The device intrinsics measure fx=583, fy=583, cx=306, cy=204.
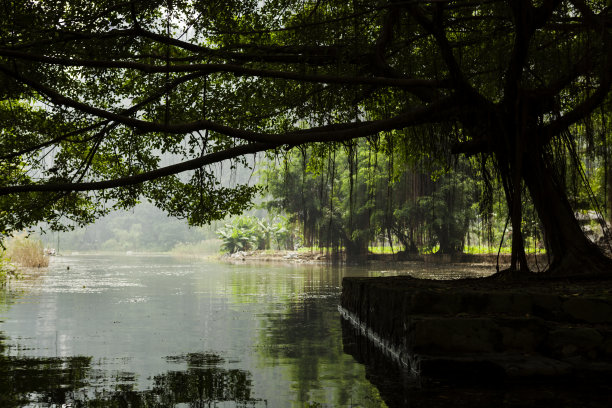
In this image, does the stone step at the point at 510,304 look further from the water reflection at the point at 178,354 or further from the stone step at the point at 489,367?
the water reflection at the point at 178,354

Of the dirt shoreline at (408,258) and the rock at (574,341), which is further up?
the rock at (574,341)

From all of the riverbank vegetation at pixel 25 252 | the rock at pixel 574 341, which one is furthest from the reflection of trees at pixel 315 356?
the riverbank vegetation at pixel 25 252

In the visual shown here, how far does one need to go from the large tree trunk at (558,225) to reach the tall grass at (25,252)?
2287 cm

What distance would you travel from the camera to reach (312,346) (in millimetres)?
8055

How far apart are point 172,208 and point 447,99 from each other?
757cm

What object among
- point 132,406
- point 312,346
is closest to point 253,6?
point 312,346

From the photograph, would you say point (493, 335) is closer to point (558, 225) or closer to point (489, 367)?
point (489, 367)

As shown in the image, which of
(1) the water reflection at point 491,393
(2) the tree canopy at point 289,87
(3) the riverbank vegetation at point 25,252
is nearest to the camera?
(1) the water reflection at point 491,393

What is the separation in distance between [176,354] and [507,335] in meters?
4.03

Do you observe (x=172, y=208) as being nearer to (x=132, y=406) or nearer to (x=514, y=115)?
(x=514, y=115)

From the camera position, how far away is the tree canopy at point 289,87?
24.6ft

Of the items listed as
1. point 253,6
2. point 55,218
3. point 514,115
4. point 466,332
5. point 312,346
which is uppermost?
point 253,6

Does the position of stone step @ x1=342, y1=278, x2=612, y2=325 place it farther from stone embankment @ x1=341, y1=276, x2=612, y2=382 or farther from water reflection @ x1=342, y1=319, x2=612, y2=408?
water reflection @ x1=342, y1=319, x2=612, y2=408

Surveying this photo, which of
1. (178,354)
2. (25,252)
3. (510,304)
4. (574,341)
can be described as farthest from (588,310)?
(25,252)
